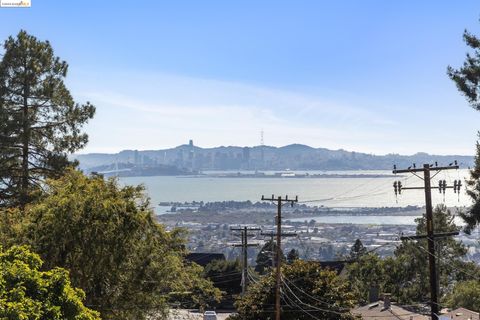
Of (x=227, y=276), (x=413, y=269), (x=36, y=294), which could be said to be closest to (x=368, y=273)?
(x=413, y=269)

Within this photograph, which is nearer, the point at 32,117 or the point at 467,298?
the point at 32,117

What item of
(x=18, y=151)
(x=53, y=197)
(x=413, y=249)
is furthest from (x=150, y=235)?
(x=413, y=249)

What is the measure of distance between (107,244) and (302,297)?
11313 mm

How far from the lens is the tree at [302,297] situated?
24.7 metres

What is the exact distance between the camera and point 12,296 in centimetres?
850

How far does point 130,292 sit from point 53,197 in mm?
3871

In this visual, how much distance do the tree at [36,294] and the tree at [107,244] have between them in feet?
22.6

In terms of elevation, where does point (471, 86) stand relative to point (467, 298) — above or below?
above

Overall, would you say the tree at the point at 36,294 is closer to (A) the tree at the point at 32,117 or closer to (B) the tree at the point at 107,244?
(B) the tree at the point at 107,244

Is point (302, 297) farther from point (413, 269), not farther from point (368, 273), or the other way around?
point (413, 269)

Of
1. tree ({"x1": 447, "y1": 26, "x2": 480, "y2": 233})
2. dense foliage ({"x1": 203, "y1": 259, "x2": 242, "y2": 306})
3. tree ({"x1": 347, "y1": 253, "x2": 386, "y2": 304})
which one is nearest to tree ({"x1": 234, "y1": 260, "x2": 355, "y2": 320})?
tree ({"x1": 447, "y1": 26, "x2": 480, "y2": 233})

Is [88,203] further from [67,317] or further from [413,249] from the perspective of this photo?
[413,249]

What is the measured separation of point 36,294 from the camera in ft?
29.8

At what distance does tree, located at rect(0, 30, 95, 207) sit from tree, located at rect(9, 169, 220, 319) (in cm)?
978
